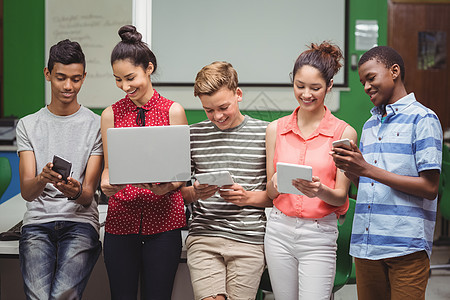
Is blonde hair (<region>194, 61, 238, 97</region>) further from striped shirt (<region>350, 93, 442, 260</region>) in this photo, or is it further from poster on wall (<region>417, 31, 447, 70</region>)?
poster on wall (<region>417, 31, 447, 70</region>)

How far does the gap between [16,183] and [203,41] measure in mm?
2086

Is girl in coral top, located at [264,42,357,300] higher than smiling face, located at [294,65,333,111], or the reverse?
smiling face, located at [294,65,333,111]

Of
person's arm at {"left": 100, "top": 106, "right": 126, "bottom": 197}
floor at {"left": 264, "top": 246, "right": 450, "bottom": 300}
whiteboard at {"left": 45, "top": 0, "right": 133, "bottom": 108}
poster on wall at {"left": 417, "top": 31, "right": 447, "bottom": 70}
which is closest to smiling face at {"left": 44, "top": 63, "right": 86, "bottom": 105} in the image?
person's arm at {"left": 100, "top": 106, "right": 126, "bottom": 197}

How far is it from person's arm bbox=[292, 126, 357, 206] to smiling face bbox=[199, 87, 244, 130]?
1.27 ft

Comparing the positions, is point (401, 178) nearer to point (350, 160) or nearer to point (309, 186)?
point (350, 160)

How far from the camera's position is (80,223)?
188cm

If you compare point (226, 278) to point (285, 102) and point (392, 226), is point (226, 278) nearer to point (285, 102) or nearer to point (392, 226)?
point (392, 226)

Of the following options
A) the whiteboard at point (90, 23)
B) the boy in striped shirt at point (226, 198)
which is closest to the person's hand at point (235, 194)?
the boy in striped shirt at point (226, 198)

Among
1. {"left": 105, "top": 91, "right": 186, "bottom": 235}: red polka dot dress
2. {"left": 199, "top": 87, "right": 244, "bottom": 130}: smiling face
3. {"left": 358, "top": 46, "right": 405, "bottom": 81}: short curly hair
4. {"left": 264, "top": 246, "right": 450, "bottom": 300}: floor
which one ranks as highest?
{"left": 358, "top": 46, "right": 405, "bottom": 81}: short curly hair

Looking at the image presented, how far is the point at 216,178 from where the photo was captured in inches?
64.3

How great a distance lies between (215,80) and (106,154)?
50 centimetres

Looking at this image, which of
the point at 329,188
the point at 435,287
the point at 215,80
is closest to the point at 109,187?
the point at 215,80

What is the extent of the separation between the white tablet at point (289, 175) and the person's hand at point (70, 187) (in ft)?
2.43

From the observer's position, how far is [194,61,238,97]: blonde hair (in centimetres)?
172
